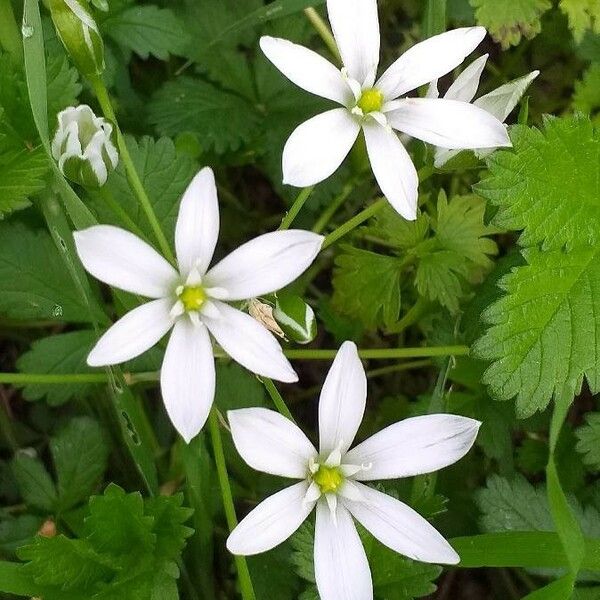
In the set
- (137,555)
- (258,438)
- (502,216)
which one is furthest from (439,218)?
(137,555)

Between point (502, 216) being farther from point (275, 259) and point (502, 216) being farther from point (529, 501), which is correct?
point (529, 501)

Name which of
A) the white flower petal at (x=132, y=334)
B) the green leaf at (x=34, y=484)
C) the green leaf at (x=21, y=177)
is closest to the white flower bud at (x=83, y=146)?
the green leaf at (x=21, y=177)

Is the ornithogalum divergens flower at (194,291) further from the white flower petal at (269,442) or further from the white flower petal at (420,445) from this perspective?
the white flower petal at (420,445)

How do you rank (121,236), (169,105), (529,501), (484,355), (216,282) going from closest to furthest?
(121,236) < (216,282) < (484,355) < (529,501) < (169,105)

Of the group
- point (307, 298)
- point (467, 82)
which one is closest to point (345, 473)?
point (467, 82)

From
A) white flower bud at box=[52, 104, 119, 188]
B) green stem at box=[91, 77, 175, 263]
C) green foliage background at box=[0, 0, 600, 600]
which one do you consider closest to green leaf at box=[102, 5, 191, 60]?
green foliage background at box=[0, 0, 600, 600]

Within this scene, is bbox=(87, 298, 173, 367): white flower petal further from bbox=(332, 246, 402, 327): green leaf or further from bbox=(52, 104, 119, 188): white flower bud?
bbox=(332, 246, 402, 327): green leaf

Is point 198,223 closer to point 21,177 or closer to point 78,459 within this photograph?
point 21,177
